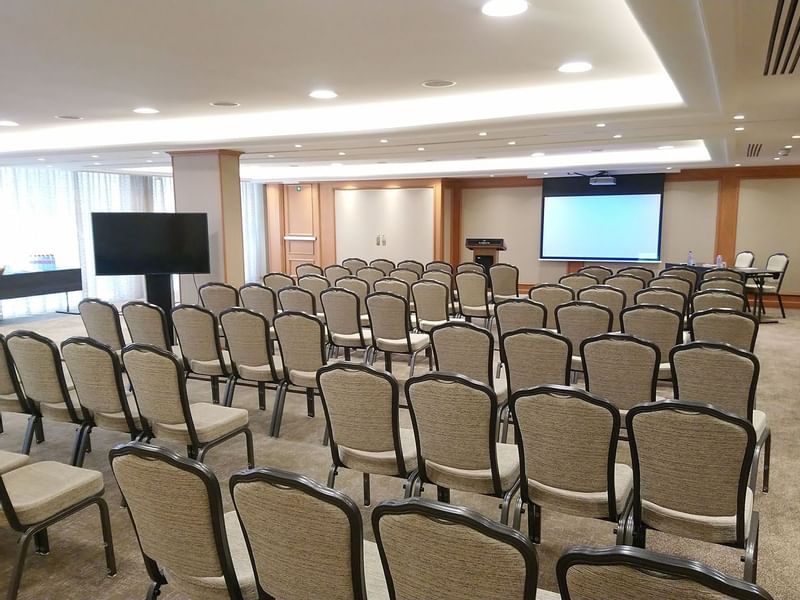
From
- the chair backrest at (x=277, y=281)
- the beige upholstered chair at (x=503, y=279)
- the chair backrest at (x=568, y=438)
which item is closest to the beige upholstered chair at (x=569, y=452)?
the chair backrest at (x=568, y=438)

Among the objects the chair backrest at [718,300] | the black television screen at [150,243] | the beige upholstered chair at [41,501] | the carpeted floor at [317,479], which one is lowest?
the carpeted floor at [317,479]

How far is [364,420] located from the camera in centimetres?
316

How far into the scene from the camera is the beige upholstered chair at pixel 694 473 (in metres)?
2.34

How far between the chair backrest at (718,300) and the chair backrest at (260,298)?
473 cm

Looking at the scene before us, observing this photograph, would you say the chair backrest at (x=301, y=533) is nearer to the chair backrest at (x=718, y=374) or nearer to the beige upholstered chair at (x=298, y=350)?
the chair backrest at (x=718, y=374)

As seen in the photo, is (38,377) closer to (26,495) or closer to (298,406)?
(26,495)

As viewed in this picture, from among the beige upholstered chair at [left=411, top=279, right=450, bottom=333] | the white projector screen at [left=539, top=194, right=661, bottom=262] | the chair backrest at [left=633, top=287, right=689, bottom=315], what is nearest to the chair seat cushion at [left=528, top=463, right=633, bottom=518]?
the chair backrest at [left=633, top=287, right=689, bottom=315]

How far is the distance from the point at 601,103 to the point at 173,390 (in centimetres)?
500

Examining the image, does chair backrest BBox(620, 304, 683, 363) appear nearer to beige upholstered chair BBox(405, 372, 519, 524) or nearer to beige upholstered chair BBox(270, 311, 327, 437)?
beige upholstered chair BBox(405, 372, 519, 524)

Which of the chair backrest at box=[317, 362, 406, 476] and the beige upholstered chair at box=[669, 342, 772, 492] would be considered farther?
the beige upholstered chair at box=[669, 342, 772, 492]

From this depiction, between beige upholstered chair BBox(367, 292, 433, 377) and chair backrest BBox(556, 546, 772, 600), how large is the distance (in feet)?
14.7

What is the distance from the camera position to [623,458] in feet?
14.5

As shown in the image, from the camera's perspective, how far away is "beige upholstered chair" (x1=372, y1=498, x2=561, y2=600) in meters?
1.48

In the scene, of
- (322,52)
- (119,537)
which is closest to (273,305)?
(322,52)
